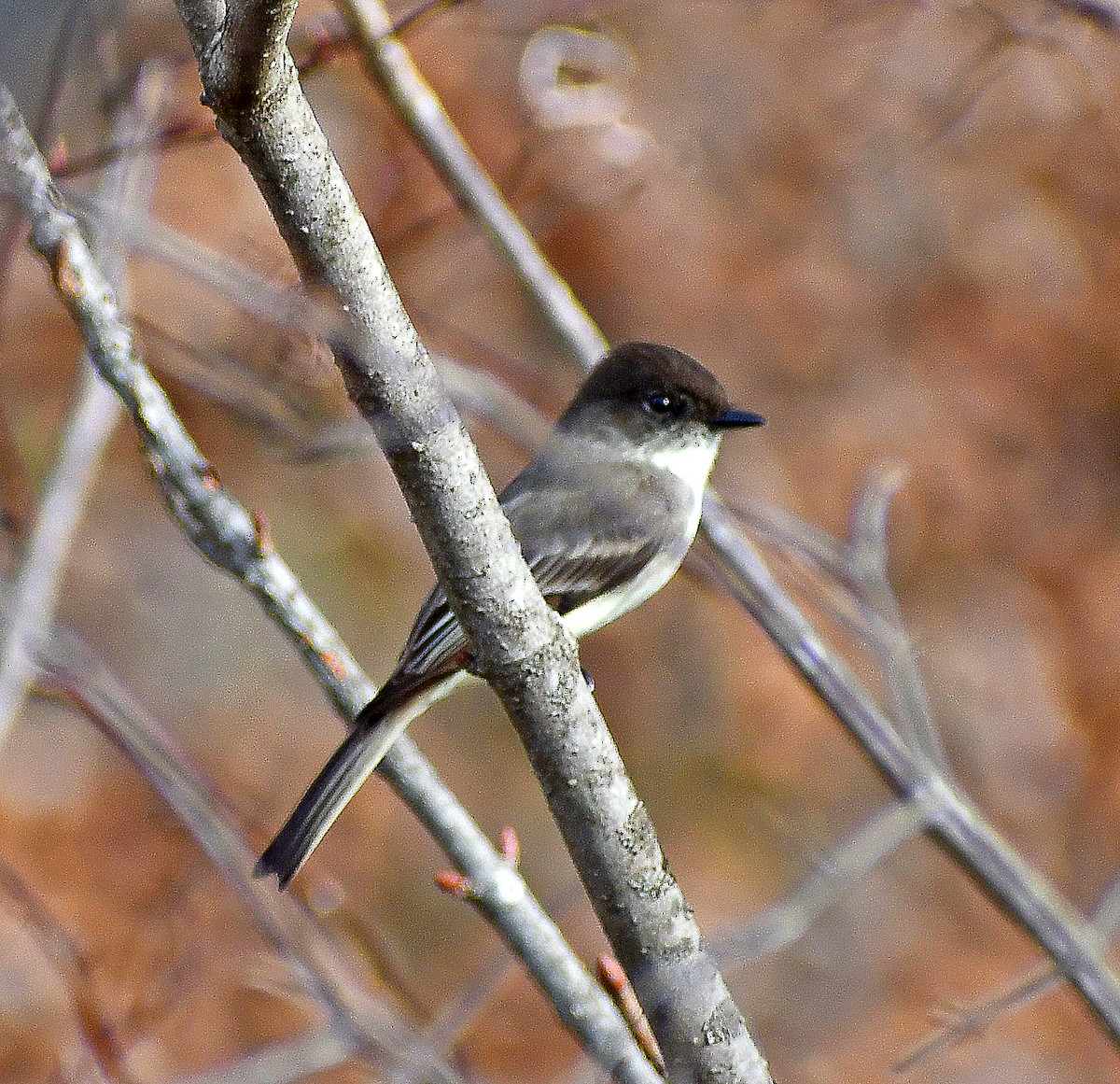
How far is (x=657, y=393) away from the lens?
13.1ft

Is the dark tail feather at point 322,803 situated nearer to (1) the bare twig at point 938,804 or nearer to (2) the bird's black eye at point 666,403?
(1) the bare twig at point 938,804

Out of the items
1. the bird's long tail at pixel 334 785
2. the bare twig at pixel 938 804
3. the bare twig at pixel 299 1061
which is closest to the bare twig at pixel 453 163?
the bare twig at pixel 938 804

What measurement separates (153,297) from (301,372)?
274cm

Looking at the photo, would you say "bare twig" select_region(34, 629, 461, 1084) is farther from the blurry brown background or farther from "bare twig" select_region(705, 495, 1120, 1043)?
the blurry brown background

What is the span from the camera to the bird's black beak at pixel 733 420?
381 cm

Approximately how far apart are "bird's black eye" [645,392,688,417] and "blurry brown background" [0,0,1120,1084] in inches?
61.1

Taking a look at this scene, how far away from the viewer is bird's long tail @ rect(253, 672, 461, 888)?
2818 millimetres

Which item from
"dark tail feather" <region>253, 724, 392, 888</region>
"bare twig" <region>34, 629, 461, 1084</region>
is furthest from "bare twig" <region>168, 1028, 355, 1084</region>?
"dark tail feather" <region>253, 724, 392, 888</region>

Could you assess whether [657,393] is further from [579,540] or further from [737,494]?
[737,494]

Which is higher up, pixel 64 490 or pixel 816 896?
pixel 64 490

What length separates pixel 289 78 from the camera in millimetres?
1578

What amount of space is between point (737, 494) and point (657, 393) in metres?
1.57

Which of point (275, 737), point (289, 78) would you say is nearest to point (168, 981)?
point (275, 737)

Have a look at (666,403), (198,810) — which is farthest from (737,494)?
(198,810)
